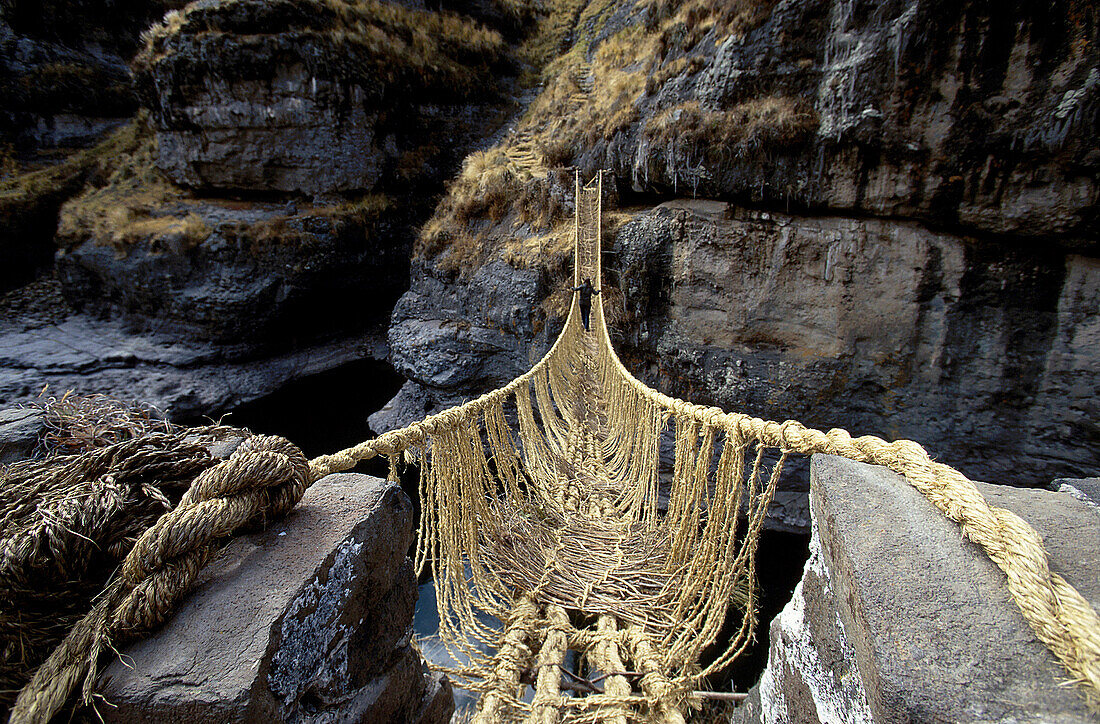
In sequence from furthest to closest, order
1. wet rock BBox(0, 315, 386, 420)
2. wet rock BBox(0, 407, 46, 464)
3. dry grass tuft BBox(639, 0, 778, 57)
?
wet rock BBox(0, 315, 386, 420) < dry grass tuft BBox(639, 0, 778, 57) < wet rock BBox(0, 407, 46, 464)

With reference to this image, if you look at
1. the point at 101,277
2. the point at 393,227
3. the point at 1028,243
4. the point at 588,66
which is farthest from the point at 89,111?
the point at 1028,243

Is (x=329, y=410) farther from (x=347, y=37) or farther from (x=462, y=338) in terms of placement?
(x=347, y=37)

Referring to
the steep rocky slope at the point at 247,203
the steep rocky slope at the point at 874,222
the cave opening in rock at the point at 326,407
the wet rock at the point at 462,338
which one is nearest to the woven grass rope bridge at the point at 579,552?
the steep rocky slope at the point at 874,222

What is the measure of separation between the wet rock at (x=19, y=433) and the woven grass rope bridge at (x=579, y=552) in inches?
11.2

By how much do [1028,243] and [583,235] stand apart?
12.7 ft

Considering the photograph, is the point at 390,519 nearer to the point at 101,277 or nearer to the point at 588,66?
the point at 588,66

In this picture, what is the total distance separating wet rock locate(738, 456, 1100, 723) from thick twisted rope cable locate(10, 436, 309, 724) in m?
0.83

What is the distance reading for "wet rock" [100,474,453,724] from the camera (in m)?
0.52

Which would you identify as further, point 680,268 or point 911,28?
point 680,268

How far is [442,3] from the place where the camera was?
10086 mm

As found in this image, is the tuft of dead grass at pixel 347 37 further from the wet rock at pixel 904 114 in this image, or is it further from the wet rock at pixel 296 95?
the wet rock at pixel 904 114

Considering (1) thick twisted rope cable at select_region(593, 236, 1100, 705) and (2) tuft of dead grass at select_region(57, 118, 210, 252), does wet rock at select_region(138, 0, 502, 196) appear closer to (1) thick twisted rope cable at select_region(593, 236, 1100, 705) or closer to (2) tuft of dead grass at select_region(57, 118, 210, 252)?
(2) tuft of dead grass at select_region(57, 118, 210, 252)

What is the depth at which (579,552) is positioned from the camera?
6.61ft

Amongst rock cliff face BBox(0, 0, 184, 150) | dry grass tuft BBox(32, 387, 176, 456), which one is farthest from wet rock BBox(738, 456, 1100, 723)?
rock cliff face BBox(0, 0, 184, 150)
